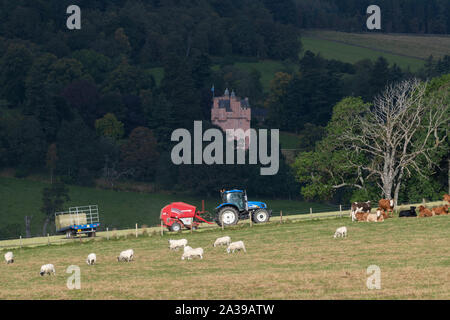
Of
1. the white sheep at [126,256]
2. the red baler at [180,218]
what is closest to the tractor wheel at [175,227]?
the red baler at [180,218]

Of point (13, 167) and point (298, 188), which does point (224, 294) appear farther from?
point (13, 167)

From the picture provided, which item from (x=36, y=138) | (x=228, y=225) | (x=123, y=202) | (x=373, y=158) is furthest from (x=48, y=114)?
(x=228, y=225)

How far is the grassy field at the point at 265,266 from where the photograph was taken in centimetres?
2980

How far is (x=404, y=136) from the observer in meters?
76.6

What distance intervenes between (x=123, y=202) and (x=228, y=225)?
9926 cm

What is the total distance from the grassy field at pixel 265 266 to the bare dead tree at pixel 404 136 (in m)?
24.5

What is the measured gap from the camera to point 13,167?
17838 cm

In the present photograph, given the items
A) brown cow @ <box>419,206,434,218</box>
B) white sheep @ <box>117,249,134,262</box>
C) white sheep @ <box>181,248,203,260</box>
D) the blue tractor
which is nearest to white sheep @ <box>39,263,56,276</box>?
white sheep @ <box>117,249,134,262</box>

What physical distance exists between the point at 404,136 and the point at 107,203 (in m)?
84.9

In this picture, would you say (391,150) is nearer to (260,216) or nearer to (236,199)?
(260,216)

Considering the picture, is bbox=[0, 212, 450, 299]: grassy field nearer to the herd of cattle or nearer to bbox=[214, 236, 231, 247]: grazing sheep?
bbox=[214, 236, 231, 247]: grazing sheep

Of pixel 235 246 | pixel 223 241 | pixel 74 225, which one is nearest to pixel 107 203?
pixel 74 225

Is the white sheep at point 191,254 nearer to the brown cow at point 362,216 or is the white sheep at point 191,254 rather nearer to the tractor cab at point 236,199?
the tractor cab at point 236,199

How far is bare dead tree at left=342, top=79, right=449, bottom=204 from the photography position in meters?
75.5
